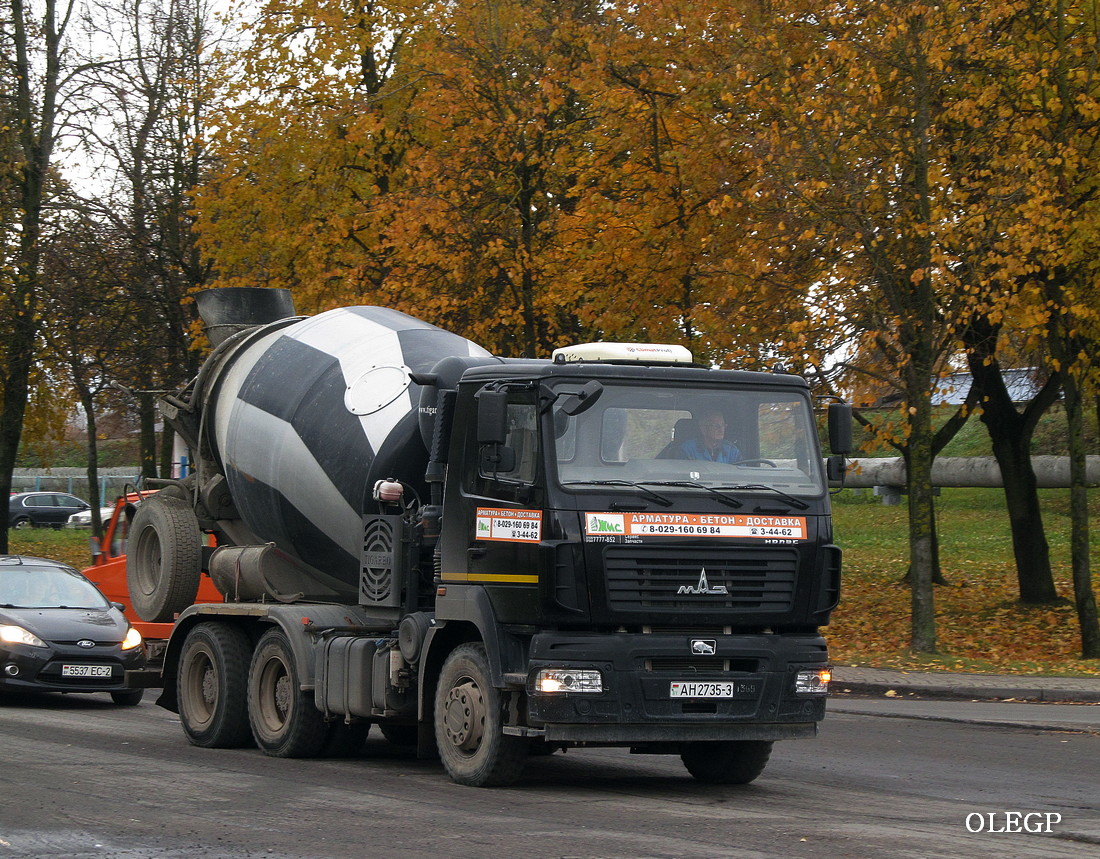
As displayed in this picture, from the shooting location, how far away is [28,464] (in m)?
73.4

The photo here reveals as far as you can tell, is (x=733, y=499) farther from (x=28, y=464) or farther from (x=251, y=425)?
(x=28, y=464)

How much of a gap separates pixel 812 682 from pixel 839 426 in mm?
1765

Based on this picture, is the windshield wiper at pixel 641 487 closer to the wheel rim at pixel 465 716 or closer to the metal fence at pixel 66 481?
the wheel rim at pixel 465 716

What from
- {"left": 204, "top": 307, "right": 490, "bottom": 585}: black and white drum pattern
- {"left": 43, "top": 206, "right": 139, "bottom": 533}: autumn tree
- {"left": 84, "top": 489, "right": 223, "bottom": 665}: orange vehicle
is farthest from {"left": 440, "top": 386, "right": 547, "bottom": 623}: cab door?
{"left": 43, "top": 206, "right": 139, "bottom": 533}: autumn tree

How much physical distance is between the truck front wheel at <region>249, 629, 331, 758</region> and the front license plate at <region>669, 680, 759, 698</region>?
11.1 feet

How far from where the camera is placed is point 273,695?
39.5 feet

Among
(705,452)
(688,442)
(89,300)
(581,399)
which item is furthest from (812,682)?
(89,300)

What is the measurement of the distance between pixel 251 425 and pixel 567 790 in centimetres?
454

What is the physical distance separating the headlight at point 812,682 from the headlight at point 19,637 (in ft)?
29.4

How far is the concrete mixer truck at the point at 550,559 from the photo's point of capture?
9.16 meters

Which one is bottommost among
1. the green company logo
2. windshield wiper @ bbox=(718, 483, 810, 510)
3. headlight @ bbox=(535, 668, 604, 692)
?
headlight @ bbox=(535, 668, 604, 692)

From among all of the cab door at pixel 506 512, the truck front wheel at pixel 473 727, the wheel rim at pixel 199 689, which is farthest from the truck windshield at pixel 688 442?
the wheel rim at pixel 199 689

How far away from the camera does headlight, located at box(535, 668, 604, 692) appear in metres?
9.04

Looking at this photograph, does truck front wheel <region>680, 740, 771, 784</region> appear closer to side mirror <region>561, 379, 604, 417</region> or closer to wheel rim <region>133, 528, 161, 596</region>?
side mirror <region>561, 379, 604, 417</region>
